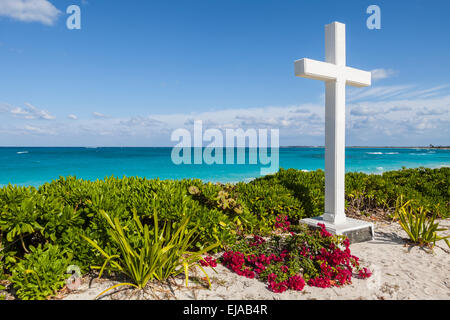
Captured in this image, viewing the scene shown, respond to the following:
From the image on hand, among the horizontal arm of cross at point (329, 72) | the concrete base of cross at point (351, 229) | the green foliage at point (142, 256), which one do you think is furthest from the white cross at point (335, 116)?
the green foliage at point (142, 256)

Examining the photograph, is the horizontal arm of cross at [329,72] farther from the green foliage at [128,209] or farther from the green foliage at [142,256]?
the green foliage at [142,256]

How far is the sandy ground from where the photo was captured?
2.63m

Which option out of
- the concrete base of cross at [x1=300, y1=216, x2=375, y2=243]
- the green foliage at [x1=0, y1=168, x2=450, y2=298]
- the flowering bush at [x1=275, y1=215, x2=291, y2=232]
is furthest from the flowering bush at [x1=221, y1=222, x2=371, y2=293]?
the flowering bush at [x1=275, y1=215, x2=291, y2=232]

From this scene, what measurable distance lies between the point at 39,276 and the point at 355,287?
319 cm

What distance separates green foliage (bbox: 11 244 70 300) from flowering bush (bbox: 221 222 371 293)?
180 cm

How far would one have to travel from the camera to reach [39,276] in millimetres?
2473

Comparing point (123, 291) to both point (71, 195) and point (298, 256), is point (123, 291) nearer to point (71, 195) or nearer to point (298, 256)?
point (71, 195)

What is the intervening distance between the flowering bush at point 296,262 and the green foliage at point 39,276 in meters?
1.80

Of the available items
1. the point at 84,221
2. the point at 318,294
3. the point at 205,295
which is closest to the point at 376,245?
the point at 318,294

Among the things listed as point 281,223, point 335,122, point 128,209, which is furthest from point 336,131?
point 128,209

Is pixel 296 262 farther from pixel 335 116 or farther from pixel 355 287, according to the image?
pixel 335 116

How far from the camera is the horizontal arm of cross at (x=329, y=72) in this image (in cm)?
396

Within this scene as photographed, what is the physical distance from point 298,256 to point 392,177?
5.15 meters

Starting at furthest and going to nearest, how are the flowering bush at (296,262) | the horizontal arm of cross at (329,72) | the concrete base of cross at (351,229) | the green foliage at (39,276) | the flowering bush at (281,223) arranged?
the flowering bush at (281,223), the concrete base of cross at (351,229), the horizontal arm of cross at (329,72), the flowering bush at (296,262), the green foliage at (39,276)
